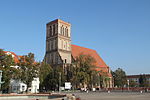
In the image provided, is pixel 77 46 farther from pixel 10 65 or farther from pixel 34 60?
pixel 10 65

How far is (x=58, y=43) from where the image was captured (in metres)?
80.5

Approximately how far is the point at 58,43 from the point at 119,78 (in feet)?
154

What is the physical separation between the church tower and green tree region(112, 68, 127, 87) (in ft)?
126

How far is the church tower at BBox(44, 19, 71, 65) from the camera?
3159 inches

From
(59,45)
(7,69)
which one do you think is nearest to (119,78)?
(59,45)

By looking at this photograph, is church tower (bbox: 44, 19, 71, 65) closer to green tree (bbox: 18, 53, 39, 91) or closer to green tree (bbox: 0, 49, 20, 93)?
green tree (bbox: 18, 53, 39, 91)

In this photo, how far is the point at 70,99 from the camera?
1972 cm

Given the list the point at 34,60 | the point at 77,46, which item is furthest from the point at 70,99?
the point at 77,46

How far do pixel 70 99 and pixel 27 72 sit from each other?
27.7m

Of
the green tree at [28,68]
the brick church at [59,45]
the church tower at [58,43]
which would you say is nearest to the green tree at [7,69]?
the green tree at [28,68]

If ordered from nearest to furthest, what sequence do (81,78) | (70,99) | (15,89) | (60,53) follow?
1. (70,99)
2. (15,89)
3. (81,78)
4. (60,53)

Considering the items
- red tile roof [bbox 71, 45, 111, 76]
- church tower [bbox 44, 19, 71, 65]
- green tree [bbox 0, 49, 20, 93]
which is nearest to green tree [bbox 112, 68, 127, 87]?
red tile roof [bbox 71, 45, 111, 76]

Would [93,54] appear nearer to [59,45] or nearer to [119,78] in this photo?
[59,45]

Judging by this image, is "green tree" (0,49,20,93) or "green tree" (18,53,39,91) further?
"green tree" (18,53,39,91)
